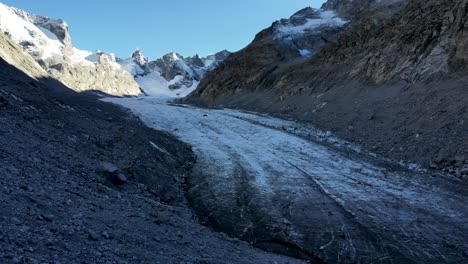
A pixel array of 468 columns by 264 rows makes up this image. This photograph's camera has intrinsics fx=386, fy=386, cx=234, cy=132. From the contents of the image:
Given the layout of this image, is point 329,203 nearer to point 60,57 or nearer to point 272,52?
point 272,52

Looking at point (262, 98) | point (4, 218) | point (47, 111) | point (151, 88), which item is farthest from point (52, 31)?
point (4, 218)

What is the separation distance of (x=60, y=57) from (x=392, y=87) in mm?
118386

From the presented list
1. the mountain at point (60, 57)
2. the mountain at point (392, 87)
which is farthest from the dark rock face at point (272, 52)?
the mountain at point (60, 57)

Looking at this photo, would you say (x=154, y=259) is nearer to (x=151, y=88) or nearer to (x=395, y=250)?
(x=395, y=250)

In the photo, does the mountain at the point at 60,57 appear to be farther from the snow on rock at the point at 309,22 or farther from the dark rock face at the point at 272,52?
the snow on rock at the point at 309,22

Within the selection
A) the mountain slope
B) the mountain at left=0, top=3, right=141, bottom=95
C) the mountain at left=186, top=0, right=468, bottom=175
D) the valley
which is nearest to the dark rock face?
the mountain at left=186, top=0, right=468, bottom=175

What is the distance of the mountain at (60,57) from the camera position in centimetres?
10662

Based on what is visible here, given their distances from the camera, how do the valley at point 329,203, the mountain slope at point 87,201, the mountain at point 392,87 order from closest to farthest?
the mountain slope at point 87,201
the valley at point 329,203
the mountain at point 392,87

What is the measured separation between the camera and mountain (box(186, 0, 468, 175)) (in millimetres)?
17578

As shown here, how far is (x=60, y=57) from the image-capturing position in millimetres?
122000

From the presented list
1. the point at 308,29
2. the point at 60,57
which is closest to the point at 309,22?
the point at 308,29

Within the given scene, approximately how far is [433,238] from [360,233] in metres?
1.80

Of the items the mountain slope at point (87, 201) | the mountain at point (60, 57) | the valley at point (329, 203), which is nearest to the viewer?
the mountain slope at point (87, 201)

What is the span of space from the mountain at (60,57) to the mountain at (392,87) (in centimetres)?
6895
